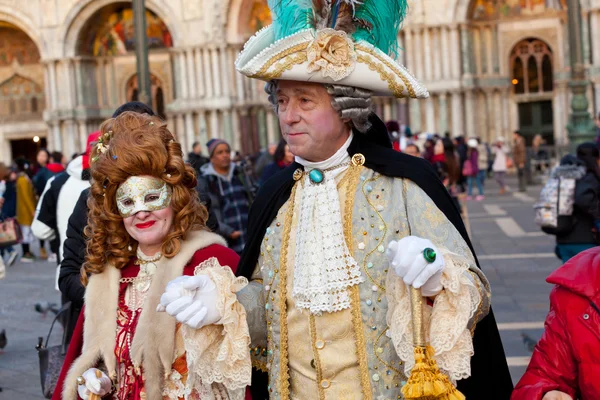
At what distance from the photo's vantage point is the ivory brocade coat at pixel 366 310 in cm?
267

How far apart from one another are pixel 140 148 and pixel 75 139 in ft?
98.1

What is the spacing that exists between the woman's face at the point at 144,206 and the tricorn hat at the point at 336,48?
0.62 meters

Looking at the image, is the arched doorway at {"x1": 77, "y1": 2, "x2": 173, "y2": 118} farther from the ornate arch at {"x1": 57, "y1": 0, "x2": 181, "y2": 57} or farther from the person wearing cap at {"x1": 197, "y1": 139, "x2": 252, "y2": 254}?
the person wearing cap at {"x1": 197, "y1": 139, "x2": 252, "y2": 254}

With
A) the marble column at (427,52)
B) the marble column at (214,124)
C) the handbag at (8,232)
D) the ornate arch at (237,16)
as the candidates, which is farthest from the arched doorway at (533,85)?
the handbag at (8,232)

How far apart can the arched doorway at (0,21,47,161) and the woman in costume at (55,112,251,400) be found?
1262 inches

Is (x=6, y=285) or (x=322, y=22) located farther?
(x=6, y=285)

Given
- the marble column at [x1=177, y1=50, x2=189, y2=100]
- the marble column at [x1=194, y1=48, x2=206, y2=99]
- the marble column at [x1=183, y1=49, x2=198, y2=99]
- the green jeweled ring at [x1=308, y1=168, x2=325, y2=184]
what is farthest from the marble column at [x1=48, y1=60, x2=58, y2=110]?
the green jeweled ring at [x1=308, y1=168, x2=325, y2=184]

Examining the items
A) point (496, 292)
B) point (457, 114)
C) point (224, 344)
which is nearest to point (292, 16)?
point (224, 344)

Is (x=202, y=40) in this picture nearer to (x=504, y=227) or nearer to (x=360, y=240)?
(x=504, y=227)

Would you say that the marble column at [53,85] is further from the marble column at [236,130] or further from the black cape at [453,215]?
the black cape at [453,215]

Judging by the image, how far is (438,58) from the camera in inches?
1066

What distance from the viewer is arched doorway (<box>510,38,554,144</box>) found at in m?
27.6

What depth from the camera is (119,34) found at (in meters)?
32.6

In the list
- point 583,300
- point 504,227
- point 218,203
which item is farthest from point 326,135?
point 504,227
